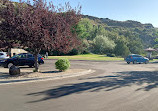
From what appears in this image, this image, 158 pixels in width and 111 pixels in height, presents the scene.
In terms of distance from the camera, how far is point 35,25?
443 inches

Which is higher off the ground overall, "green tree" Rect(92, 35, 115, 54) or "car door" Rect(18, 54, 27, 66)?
"green tree" Rect(92, 35, 115, 54)

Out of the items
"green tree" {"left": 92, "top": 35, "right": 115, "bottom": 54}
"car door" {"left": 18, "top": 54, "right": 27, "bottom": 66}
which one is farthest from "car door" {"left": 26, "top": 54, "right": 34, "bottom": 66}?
"green tree" {"left": 92, "top": 35, "right": 115, "bottom": 54}

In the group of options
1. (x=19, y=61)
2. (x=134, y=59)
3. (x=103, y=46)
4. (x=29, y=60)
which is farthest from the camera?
(x=103, y=46)

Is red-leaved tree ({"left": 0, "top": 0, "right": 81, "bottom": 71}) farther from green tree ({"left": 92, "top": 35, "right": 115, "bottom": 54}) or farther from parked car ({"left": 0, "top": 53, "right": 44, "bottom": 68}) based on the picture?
green tree ({"left": 92, "top": 35, "right": 115, "bottom": 54})

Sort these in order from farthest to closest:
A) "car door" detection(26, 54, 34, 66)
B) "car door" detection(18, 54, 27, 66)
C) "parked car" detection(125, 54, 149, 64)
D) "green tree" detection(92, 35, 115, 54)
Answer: "green tree" detection(92, 35, 115, 54)
"parked car" detection(125, 54, 149, 64)
"car door" detection(26, 54, 34, 66)
"car door" detection(18, 54, 27, 66)

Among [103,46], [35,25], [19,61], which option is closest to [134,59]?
[19,61]

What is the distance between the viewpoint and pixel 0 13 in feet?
38.8

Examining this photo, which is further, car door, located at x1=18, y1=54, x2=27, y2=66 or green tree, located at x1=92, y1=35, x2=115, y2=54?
green tree, located at x1=92, y1=35, x2=115, y2=54

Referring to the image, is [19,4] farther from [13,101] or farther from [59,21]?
[13,101]

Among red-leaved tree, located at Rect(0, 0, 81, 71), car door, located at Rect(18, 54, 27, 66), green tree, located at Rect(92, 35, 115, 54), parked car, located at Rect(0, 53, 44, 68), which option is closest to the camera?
red-leaved tree, located at Rect(0, 0, 81, 71)

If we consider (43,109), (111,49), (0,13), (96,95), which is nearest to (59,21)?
(0,13)

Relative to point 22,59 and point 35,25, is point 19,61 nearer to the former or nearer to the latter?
point 22,59

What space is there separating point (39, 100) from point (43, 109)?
109cm

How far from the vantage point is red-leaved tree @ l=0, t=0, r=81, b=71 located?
11289mm
